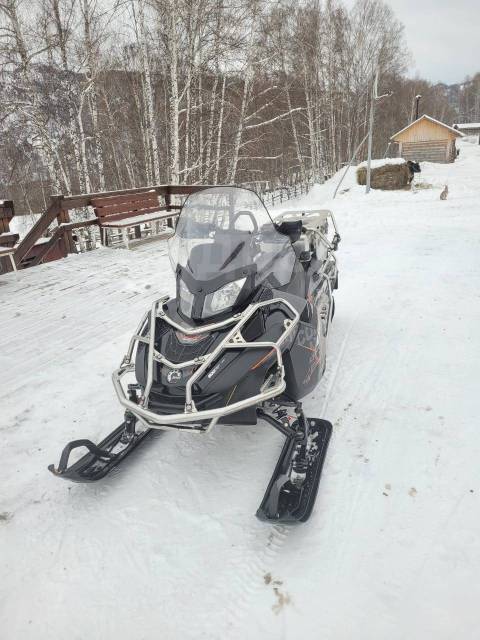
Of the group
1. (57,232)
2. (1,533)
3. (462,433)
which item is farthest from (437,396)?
(57,232)

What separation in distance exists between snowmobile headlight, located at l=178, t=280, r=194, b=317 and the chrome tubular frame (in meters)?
0.10

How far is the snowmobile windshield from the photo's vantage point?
7.66ft

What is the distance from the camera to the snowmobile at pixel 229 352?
201cm

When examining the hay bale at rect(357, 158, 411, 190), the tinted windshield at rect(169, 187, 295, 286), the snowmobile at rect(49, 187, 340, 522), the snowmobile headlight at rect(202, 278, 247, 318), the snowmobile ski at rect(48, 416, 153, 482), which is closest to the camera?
the snowmobile at rect(49, 187, 340, 522)

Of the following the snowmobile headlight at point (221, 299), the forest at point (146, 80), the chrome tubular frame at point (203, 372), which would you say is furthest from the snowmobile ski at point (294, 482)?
the forest at point (146, 80)

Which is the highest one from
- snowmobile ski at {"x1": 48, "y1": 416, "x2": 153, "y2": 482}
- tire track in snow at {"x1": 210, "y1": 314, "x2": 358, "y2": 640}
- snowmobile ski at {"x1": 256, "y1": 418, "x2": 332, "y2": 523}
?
snowmobile ski at {"x1": 48, "y1": 416, "x2": 153, "y2": 482}

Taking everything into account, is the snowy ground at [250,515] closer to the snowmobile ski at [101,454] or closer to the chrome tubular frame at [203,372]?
the snowmobile ski at [101,454]

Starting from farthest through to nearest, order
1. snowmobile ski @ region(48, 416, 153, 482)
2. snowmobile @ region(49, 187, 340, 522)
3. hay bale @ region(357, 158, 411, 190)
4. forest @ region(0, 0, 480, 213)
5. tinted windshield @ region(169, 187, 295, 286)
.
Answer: hay bale @ region(357, 158, 411, 190), forest @ region(0, 0, 480, 213), tinted windshield @ region(169, 187, 295, 286), snowmobile ski @ region(48, 416, 153, 482), snowmobile @ region(49, 187, 340, 522)

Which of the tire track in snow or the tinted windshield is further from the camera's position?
the tinted windshield

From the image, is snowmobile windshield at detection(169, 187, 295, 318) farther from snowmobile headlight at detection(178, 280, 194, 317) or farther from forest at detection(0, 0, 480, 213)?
forest at detection(0, 0, 480, 213)

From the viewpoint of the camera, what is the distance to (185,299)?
240cm

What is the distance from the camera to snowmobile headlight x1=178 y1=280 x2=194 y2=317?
2.35 metres

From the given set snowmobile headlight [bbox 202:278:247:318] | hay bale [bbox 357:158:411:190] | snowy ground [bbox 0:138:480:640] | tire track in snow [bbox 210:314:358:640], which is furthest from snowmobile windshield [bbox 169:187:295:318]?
hay bale [bbox 357:158:411:190]

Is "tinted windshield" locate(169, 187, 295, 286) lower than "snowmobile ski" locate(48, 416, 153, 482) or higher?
higher
